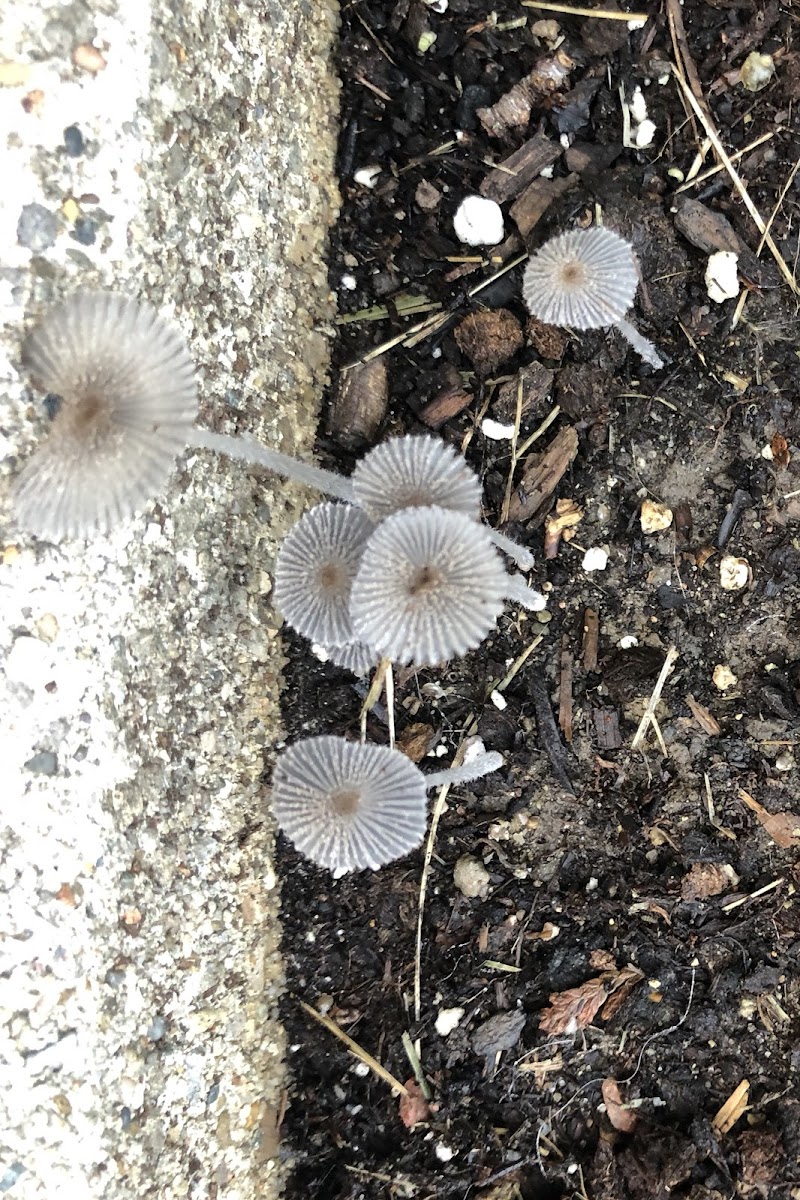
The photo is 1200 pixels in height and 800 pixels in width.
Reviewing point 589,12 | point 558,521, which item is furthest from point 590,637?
point 589,12

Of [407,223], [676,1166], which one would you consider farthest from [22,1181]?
[407,223]

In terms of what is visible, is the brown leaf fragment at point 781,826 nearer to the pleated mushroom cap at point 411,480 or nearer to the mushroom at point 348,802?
the mushroom at point 348,802

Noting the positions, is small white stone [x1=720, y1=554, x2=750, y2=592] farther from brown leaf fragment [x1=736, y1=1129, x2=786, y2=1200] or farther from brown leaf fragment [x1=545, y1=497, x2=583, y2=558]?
brown leaf fragment [x1=736, y1=1129, x2=786, y2=1200]

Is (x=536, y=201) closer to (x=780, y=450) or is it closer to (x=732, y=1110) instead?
(x=780, y=450)

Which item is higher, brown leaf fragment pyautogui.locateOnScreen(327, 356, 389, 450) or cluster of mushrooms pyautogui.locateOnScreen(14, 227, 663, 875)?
brown leaf fragment pyautogui.locateOnScreen(327, 356, 389, 450)

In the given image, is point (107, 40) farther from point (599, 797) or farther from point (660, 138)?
point (599, 797)

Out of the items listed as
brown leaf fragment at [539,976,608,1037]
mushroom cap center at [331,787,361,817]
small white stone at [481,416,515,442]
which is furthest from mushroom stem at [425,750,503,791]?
small white stone at [481,416,515,442]
